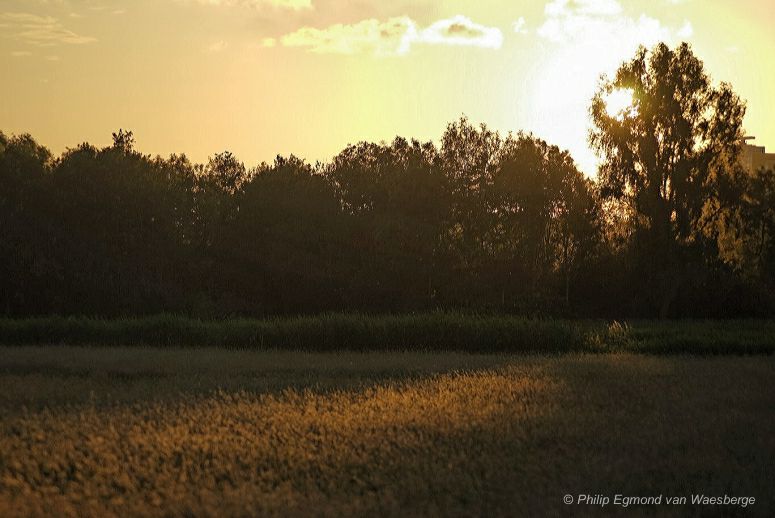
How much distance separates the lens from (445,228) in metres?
55.5

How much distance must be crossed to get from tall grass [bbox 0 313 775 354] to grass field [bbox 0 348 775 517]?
9.20 m

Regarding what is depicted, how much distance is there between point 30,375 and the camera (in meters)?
17.9

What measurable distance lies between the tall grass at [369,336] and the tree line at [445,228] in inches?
606

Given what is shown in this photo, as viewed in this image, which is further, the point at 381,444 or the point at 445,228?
the point at 445,228

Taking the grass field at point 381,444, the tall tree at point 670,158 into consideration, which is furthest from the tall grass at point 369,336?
the tall tree at point 670,158

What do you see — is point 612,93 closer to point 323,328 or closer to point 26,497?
point 323,328

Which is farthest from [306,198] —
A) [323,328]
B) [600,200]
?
[323,328]

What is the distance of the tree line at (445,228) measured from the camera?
48.1 meters

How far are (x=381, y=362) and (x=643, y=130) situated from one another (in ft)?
110

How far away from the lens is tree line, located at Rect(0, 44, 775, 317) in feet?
158

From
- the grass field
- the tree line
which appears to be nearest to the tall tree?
the tree line

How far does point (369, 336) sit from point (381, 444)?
57.3 feet

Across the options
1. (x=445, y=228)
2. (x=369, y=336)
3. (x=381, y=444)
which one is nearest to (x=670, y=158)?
(x=445, y=228)

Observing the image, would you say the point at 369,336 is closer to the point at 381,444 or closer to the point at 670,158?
the point at 381,444
